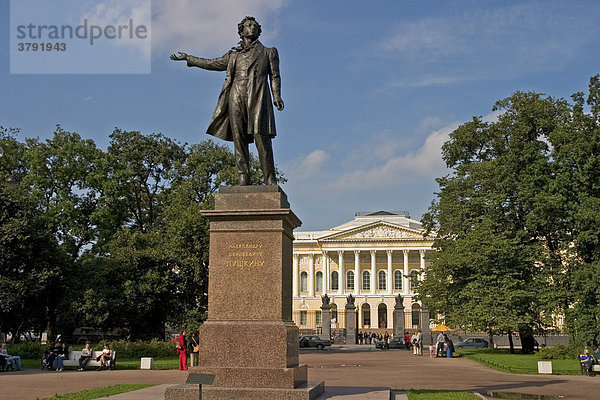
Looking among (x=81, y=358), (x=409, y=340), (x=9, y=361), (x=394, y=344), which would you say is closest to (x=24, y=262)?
(x=81, y=358)

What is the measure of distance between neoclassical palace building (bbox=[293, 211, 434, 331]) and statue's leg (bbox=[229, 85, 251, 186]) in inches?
3190

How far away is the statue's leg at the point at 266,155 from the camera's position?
470 inches

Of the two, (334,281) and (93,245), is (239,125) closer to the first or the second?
(93,245)

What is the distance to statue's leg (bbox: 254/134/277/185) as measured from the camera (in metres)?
11.9

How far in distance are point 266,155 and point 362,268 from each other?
283 feet

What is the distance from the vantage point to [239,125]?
39.5 feet

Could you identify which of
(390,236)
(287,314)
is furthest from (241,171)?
(390,236)

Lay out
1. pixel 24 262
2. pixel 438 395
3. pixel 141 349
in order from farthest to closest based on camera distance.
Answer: pixel 141 349 → pixel 24 262 → pixel 438 395

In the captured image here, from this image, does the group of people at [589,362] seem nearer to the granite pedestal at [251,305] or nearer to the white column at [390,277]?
the granite pedestal at [251,305]

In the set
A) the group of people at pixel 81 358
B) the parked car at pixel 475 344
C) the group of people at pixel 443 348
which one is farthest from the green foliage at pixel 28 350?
the parked car at pixel 475 344

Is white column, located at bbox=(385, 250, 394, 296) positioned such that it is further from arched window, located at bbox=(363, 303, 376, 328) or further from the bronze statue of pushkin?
the bronze statue of pushkin

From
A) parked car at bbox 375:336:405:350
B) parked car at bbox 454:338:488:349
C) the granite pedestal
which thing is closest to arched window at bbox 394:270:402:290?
parked car at bbox 375:336:405:350

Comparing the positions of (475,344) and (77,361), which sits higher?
(77,361)

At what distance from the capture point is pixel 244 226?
11.1 meters
